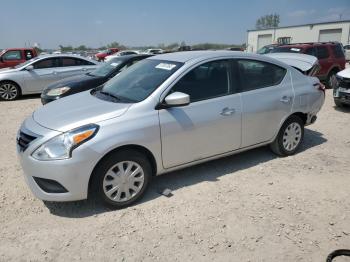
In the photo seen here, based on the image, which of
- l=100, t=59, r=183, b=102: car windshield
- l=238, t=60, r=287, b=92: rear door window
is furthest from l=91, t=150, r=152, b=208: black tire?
l=238, t=60, r=287, b=92: rear door window

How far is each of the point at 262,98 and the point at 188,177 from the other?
4.93 ft

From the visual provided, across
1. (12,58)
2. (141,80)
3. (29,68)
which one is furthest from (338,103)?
(12,58)

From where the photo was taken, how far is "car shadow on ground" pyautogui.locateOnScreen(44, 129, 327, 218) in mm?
3646

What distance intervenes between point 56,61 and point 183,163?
8.61 metres

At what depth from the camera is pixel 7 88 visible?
10.5 meters

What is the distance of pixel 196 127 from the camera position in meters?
3.91

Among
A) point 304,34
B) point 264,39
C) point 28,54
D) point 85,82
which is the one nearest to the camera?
point 85,82

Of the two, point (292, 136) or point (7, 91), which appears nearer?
point (292, 136)

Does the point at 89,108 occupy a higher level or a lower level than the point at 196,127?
higher

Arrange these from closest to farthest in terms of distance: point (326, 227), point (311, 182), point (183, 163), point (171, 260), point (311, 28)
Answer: point (171, 260), point (326, 227), point (183, 163), point (311, 182), point (311, 28)

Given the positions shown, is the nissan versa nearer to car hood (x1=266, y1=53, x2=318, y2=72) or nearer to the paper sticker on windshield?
the paper sticker on windshield

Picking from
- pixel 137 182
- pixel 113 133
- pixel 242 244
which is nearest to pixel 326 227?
pixel 242 244

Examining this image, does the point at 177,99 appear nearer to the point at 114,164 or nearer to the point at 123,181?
the point at 114,164

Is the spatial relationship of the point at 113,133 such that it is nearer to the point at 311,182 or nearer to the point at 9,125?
the point at 311,182
